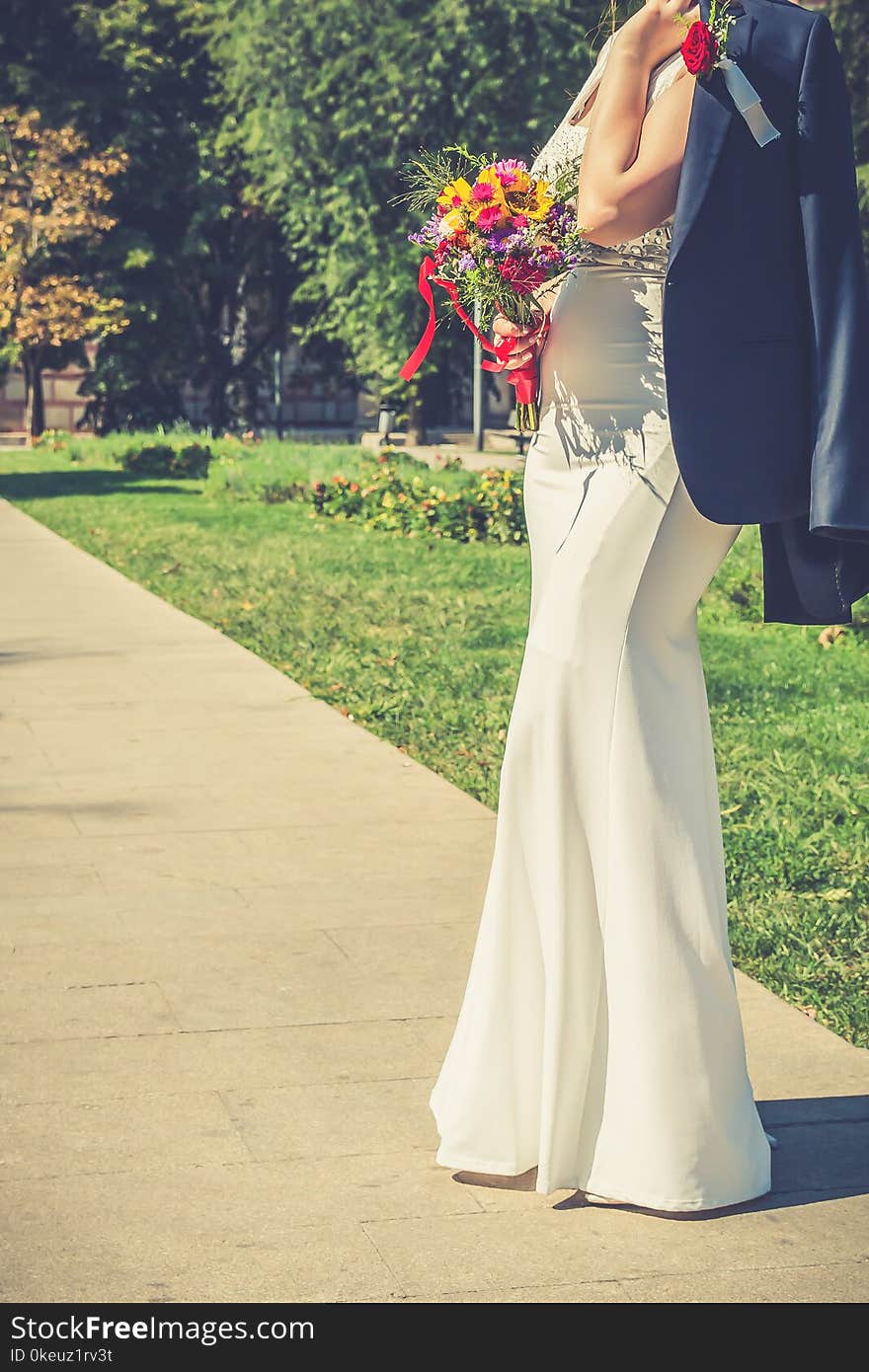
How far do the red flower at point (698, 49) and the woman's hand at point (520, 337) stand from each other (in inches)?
21.8

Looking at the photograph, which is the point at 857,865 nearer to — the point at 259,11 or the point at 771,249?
the point at 771,249

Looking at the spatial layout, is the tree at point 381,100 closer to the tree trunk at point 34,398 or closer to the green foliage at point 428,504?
the tree trunk at point 34,398

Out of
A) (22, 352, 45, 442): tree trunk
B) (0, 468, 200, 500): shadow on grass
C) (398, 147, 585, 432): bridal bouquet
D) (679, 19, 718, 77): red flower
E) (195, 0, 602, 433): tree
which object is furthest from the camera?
(22, 352, 45, 442): tree trunk

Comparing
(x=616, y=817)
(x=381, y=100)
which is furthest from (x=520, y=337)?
(x=381, y=100)

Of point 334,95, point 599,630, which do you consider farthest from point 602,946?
point 334,95

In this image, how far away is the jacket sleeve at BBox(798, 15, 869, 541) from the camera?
3.15 meters

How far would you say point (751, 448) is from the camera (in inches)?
127

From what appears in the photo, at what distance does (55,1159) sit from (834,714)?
17.4ft

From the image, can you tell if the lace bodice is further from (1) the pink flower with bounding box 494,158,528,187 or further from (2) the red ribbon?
(2) the red ribbon

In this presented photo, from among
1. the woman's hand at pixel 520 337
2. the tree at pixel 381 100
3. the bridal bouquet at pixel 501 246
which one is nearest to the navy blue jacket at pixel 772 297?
the bridal bouquet at pixel 501 246

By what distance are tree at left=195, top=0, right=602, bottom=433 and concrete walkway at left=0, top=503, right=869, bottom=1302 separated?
23.5m

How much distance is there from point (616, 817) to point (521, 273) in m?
0.95

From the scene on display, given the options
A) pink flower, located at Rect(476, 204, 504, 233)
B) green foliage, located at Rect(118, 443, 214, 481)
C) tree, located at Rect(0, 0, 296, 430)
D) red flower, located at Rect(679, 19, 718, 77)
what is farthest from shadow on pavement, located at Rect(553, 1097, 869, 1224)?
tree, located at Rect(0, 0, 296, 430)

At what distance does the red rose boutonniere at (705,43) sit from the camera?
3064 mm
